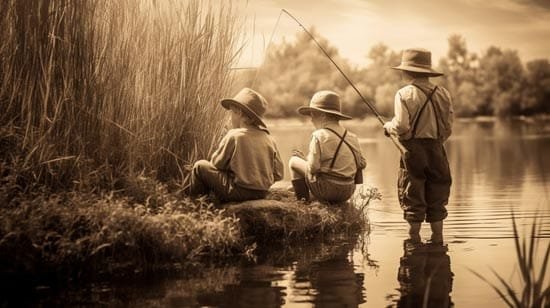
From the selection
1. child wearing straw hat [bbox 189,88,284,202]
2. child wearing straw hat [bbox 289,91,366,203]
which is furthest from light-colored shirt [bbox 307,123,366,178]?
child wearing straw hat [bbox 189,88,284,202]

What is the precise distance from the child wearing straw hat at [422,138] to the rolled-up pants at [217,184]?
45.1 inches

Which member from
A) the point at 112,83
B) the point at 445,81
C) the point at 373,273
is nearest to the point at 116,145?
the point at 112,83

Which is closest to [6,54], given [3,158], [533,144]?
[3,158]

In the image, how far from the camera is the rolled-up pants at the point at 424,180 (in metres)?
6.75

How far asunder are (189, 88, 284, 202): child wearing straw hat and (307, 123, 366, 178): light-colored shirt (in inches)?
15.5

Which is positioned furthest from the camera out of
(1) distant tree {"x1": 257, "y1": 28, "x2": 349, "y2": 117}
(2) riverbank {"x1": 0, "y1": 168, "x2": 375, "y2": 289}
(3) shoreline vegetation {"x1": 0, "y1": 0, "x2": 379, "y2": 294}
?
(1) distant tree {"x1": 257, "y1": 28, "x2": 349, "y2": 117}

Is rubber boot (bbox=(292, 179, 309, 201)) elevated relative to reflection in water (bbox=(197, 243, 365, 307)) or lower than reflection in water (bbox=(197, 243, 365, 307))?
elevated

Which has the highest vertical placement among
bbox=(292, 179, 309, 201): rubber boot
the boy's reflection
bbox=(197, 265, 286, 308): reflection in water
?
bbox=(292, 179, 309, 201): rubber boot

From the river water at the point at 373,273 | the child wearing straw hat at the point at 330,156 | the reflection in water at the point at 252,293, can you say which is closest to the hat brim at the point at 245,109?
the child wearing straw hat at the point at 330,156

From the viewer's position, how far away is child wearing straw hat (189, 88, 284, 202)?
6477 millimetres

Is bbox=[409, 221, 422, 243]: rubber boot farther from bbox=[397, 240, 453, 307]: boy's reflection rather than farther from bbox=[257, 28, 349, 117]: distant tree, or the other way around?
bbox=[257, 28, 349, 117]: distant tree

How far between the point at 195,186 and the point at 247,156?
487 millimetres

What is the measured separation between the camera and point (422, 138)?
22.2 feet

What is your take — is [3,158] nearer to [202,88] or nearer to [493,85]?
[202,88]
